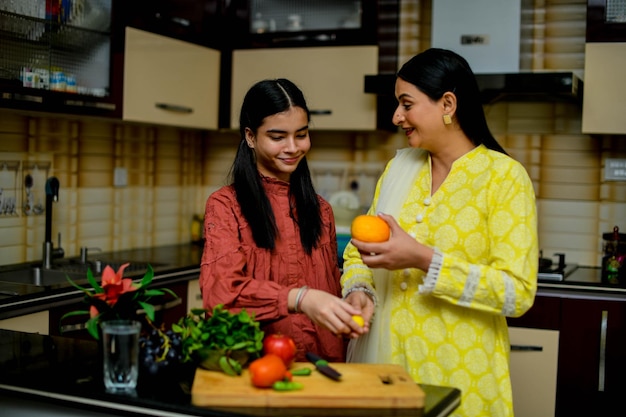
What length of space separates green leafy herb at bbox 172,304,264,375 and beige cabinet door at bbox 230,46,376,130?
85.5 inches

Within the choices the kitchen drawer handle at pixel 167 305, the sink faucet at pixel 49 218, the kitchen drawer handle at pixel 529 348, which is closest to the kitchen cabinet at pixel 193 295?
the kitchen drawer handle at pixel 167 305

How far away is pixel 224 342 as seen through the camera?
5.27ft

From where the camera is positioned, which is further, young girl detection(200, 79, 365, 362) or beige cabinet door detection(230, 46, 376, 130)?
beige cabinet door detection(230, 46, 376, 130)

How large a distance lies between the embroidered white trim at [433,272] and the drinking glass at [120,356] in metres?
0.65

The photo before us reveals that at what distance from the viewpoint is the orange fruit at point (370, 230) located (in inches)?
70.9

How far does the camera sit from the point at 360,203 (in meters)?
4.05

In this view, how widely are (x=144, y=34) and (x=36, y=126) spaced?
0.58 m

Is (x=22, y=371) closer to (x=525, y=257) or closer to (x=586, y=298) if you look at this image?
(x=525, y=257)

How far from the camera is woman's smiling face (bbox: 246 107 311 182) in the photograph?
1.95m

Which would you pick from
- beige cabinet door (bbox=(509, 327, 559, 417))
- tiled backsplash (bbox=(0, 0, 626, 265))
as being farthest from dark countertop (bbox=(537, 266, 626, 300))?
tiled backsplash (bbox=(0, 0, 626, 265))

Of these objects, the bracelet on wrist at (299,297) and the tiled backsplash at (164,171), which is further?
the tiled backsplash at (164,171)

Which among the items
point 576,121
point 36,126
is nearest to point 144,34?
point 36,126

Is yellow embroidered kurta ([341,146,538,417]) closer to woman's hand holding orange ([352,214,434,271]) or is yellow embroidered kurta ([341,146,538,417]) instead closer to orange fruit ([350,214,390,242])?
woman's hand holding orange ([352,214,434,271])

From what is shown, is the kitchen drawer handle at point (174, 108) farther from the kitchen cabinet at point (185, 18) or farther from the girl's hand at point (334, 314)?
the girl's hand at point (334, 314)
